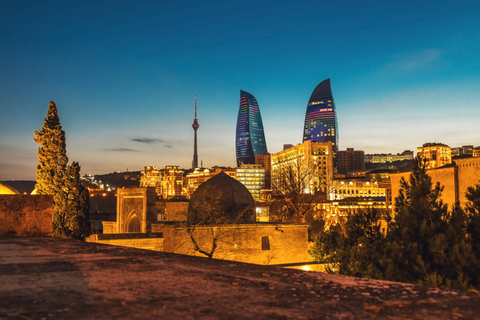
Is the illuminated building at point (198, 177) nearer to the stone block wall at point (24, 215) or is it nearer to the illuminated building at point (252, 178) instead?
the illuminated building at point (252, 178)

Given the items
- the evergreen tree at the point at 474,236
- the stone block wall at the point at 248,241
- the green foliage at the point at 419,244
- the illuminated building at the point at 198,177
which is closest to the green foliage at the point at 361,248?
the green foliage at the point at 419,244

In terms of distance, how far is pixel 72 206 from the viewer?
1981 centimetres

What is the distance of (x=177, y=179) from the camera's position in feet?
531

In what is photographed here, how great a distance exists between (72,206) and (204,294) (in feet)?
62.2

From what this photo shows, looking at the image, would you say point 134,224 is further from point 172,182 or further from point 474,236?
point 172,182

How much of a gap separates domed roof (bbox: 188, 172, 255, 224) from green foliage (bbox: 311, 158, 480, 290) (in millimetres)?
12468

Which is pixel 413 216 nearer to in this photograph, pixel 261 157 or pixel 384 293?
pixel 384 293

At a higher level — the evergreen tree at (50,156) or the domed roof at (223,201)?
the evergreen tree at (50,156)

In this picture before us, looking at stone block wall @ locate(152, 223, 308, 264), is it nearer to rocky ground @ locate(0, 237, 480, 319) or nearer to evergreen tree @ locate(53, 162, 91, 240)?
evergreen tree @ locate(53, 162, 91, 240)

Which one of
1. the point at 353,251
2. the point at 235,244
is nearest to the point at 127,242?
the point at 235,244

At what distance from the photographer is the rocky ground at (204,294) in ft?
7.15

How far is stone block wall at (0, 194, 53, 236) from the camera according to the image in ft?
23.1

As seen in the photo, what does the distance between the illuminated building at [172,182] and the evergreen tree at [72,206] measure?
13530 cm

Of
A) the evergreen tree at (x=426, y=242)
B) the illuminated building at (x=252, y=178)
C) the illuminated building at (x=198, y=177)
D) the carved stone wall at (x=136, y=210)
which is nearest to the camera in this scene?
the evergreen tree at (x=426, y=242)
